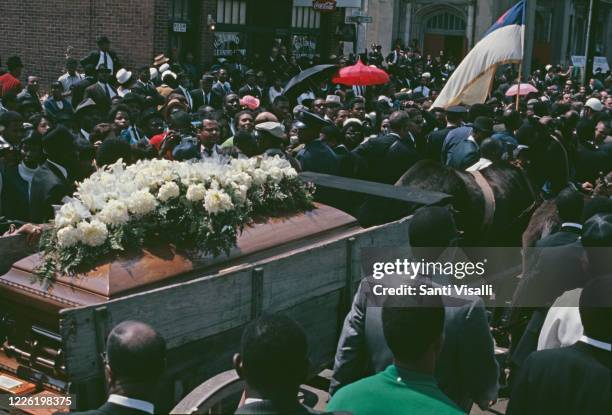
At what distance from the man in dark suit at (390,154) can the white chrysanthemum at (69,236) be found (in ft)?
16.2

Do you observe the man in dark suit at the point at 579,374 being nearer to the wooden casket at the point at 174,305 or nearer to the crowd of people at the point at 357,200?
the crowd of people at the point at 357,200

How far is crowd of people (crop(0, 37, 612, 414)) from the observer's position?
3363 mm

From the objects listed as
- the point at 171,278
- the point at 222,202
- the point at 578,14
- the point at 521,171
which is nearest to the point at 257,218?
the point at 222,202

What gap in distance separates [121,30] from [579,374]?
61.4 ft

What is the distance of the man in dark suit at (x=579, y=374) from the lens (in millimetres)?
3729

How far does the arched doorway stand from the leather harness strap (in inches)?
1417

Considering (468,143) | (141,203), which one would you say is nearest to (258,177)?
(141,203)

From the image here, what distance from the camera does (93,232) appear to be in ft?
17.8

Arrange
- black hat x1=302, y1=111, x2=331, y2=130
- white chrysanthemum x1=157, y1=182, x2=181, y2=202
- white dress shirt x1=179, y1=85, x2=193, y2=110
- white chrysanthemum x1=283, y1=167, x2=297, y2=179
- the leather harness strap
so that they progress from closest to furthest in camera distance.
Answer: white chrysanthemum x1=157, y1=182, x2=181, y2=202, white chrysanthemum x1=283, y1=167, x2=297, y2=179, the leather harness strap, black hat x1=302, y1=111, x2=331, y2=130, white dress shirt x1=179, y1=85, x2=193, y2=110

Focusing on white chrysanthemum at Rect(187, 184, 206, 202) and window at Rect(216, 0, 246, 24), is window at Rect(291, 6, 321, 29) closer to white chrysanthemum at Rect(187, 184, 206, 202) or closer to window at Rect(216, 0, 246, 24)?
window at Rect(216, 0, 246, 24)

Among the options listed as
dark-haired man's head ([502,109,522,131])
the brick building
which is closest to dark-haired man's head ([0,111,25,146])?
dark-haired man's head ([502,109,522,131])

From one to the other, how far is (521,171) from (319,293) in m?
3.92

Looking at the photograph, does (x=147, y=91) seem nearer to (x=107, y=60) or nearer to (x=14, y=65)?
(x=14, y=65)

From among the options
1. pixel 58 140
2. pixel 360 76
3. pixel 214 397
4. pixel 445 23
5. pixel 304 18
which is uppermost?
pixel 445 23
